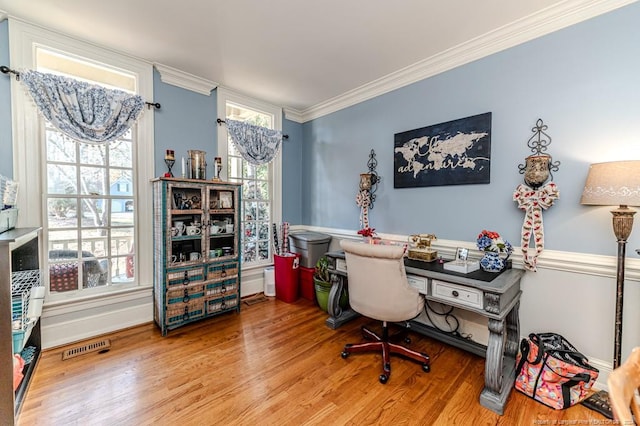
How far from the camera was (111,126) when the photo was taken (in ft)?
7.98

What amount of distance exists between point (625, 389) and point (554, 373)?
123 cm

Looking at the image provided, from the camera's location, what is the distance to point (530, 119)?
2018 mm

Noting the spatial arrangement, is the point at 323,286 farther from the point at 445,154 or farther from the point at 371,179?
the point at 445,154

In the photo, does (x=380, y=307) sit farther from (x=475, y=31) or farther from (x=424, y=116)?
(x=475, y=31)

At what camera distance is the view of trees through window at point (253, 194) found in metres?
3.44

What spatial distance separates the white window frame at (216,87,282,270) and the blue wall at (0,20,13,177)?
1.66 meters

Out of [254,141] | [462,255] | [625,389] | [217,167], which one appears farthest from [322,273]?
[625,389]

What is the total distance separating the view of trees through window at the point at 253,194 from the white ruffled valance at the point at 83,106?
3.67 feet

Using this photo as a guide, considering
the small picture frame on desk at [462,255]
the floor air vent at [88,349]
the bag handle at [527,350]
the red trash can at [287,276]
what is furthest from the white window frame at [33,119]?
the bag handle at [527,350]

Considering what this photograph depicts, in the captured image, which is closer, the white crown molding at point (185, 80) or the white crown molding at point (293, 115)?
the white crown molding at point (185, 80)

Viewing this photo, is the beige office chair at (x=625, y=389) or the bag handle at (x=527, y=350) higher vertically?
the beige office chair at (x=625, y=389)

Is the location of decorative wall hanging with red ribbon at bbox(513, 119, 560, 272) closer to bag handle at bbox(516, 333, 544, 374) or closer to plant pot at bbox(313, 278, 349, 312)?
bag handle at bbox(516, 333, 544, 374)

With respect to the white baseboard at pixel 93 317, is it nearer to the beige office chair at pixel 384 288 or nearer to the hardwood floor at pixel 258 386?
the hardwood floor at pixel 258 386

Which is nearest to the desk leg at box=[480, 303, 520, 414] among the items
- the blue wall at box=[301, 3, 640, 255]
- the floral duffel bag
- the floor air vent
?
the floral duffel bag
